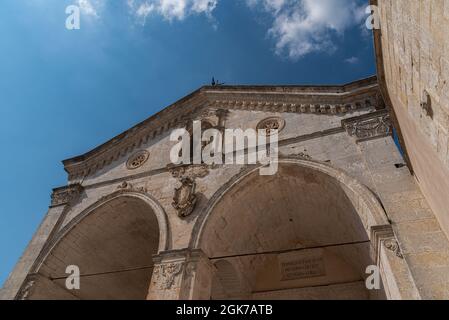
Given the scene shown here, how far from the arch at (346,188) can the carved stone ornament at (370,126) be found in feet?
3.76

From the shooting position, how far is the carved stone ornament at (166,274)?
7.15 meters

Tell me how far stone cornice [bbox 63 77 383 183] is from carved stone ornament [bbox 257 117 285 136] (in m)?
0.44

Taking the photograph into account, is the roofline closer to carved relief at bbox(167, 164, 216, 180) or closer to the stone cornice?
the stone cornice

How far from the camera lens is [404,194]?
6.31 metres

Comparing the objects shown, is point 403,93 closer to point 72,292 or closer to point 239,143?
point 239,143

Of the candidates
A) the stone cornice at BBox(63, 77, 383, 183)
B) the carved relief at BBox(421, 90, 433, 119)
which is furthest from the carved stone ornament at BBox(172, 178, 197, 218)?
the carved relief at BBox(421, 90, 433, 119)

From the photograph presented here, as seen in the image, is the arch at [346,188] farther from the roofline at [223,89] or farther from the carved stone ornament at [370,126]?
the roofline at [223,89]

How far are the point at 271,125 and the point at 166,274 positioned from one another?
5.24m

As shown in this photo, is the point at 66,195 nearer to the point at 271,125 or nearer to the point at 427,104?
the point at 271,125

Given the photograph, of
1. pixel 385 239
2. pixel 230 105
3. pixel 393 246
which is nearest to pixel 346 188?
pixel 385 239

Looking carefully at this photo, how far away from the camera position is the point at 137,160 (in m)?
11.4

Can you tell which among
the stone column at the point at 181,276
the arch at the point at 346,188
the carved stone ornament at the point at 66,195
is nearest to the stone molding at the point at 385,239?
the arch at the point at 346,188

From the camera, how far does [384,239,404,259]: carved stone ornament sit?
5621 mm
